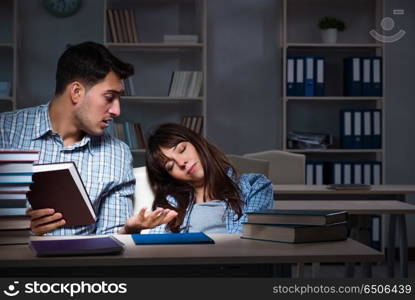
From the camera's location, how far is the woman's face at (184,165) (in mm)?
2357

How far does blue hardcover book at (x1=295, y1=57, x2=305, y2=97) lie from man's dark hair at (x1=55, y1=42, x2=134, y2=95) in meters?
2.91

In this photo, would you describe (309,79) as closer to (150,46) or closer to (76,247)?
(150,46)

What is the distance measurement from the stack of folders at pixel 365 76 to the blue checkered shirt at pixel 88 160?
3198 millimetres

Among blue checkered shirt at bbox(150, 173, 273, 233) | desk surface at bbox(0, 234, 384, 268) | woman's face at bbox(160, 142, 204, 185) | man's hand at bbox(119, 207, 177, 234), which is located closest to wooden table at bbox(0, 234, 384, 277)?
desk surface at bbox(0, 234, 384, 268)

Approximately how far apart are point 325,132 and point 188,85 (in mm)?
1211

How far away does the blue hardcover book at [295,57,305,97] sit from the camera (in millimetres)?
5121

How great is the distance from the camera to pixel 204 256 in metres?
1.55

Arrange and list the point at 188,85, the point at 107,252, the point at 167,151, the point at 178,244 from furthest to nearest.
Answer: the point at 188,85 < the point at 167,151 < the point at 178,244 < the point at 107,252

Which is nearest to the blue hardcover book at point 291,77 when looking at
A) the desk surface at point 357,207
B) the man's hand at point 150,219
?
the desk surface at point 357,207

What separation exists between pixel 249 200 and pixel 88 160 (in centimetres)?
58

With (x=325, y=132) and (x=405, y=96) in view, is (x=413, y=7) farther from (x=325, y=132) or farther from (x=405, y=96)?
(x=325, y=132)

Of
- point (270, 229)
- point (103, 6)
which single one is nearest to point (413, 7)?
point (103, 6)

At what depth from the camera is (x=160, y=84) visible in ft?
17.6

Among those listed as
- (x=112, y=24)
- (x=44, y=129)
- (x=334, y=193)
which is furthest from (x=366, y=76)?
(x=44, y=129)
